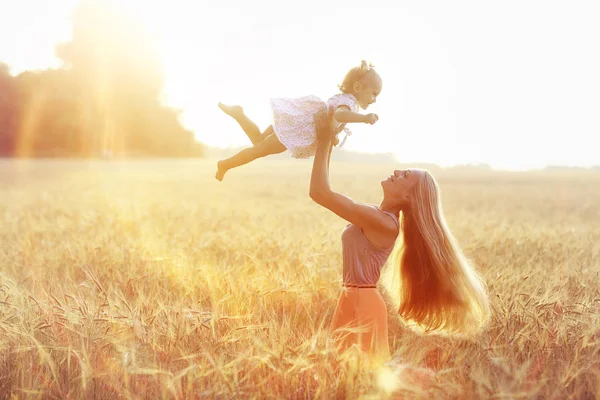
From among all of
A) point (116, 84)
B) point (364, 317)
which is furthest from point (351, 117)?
point (116, 84)

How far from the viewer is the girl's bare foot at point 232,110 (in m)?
3.42

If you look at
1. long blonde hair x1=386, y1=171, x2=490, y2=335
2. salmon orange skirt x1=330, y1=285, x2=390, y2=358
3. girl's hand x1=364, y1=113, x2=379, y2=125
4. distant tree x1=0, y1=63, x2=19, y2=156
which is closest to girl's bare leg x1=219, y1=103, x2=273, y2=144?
girl's hand x1=364, y1=113, x2=379, y2=125

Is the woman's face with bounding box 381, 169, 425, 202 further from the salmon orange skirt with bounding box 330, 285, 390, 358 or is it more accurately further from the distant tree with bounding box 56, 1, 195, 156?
the distant tree with bounding box 56, 1, 195, 156

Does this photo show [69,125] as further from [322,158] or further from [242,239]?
[322,158]

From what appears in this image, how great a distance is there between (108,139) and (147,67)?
5.70 metres

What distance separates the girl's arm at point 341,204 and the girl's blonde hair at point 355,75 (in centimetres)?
53

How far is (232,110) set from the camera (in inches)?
135

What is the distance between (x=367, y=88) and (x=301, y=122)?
1.33 ft

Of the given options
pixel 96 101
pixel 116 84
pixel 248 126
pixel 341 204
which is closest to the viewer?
pixel 341 204

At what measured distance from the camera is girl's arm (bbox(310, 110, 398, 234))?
2.50m

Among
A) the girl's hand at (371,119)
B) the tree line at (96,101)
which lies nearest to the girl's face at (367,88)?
the girl's hand at (371,119)

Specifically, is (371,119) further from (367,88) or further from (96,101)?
(96,101)

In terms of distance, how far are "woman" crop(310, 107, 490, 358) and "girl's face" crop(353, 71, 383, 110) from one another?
0.32 metres

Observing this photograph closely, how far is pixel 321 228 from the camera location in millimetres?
6176
